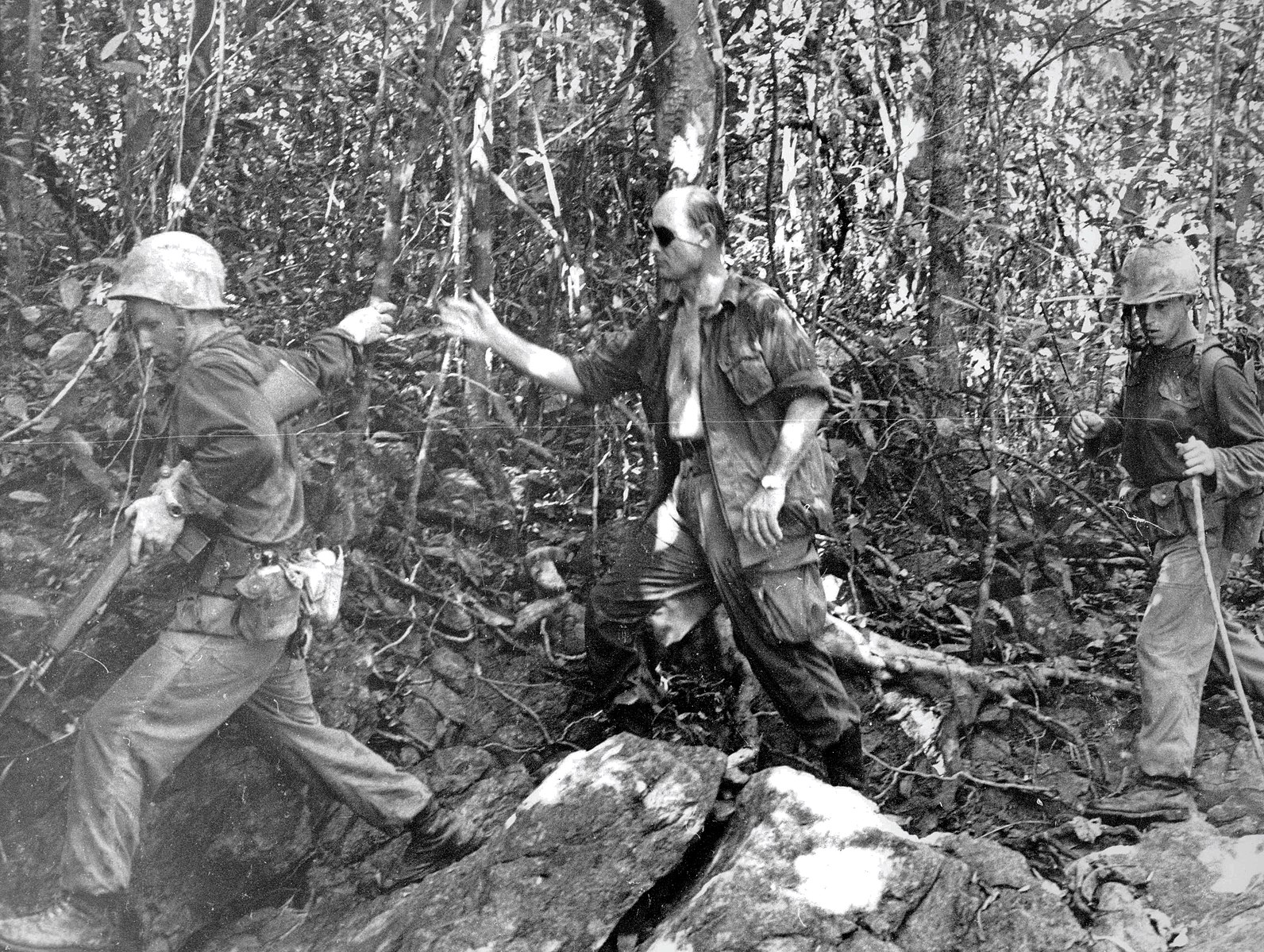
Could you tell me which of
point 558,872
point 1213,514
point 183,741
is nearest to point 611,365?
point 558,872

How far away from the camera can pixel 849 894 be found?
10.1 ft

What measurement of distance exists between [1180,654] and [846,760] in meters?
1.06

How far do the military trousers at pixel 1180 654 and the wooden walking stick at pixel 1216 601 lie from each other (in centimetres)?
5

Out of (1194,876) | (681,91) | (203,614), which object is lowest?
(1194,876)

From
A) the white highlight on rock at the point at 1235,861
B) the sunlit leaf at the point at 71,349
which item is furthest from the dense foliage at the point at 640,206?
the white highlight on rock at the point at 1235,861

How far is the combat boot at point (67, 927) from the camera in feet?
9.89

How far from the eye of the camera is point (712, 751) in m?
3.49

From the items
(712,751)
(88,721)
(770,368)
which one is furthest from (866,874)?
(88,721)

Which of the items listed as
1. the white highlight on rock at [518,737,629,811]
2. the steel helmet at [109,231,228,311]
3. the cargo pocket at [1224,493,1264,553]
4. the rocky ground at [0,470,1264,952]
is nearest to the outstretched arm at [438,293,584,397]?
the rocky ground at [0,470,1264,952]

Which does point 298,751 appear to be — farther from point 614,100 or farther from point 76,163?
point 614,100

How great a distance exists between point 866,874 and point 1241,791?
1.27 metres

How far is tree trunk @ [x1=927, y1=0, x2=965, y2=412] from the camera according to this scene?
4.21m

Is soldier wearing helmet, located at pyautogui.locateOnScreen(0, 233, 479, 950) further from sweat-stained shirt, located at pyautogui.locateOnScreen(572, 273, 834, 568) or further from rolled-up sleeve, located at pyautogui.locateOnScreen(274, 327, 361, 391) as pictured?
sweat-stained shirt, located at pyautogui.locateOnScreen(572, 273, 834, 568)

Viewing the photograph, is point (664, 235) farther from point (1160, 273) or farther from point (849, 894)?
point (849, 894)
